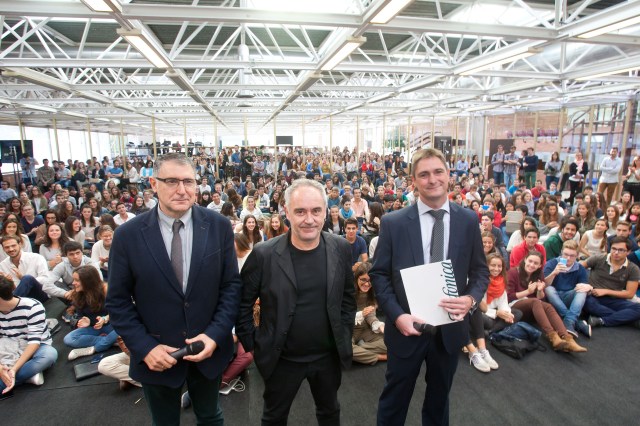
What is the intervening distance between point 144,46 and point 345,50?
2529 mm

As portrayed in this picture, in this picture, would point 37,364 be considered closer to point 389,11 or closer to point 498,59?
point 389,11

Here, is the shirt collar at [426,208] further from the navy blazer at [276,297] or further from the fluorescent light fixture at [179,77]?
the fluorescent light fixture at [179,77]

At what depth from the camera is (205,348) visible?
1.68m

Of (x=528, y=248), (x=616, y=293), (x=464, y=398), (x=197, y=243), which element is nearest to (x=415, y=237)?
(x=197, y=243)

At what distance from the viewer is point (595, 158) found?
12242 millimetres

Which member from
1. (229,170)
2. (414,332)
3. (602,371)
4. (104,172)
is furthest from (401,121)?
(414,332)

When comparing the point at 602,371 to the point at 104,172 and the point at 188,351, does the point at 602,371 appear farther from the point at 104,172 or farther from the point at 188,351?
the point at 104,172

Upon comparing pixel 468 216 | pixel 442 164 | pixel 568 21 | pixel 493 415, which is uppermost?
pixel 568 21

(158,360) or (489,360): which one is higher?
(158,360)

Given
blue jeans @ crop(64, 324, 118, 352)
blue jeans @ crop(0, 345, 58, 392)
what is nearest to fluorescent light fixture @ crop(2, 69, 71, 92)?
blue jeans @ crop(64, 324, 118, 352)

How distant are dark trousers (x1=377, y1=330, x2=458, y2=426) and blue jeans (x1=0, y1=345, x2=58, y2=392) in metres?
3.16

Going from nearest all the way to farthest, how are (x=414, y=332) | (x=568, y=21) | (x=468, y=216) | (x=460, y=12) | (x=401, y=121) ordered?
(x=414, y=332)
(x=468, y=216)
(x=568, y=21)
(x=460, y=12)
(x=401, y=121)

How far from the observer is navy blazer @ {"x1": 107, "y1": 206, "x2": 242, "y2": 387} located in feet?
5.37

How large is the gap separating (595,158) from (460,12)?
31.6 feet
